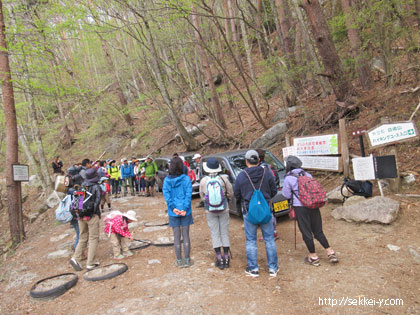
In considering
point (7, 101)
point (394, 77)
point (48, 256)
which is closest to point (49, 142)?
point (7, 101)

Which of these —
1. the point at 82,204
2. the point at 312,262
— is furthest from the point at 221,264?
the point at 82,204

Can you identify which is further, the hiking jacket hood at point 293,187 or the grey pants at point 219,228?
the grey pants at point 219,228

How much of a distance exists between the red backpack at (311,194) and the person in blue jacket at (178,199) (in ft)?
5.73

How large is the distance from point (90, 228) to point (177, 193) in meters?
1.81

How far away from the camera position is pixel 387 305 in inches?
109

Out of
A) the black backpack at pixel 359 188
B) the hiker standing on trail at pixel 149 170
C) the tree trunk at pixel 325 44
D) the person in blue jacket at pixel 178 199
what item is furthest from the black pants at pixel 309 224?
the hiker standing on trail at pixel 149 170

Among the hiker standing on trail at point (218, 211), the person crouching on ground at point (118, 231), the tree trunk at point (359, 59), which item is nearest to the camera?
the hiker standing on trail at point (218, 211)

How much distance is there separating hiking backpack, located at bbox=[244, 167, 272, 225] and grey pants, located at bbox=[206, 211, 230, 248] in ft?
1.82

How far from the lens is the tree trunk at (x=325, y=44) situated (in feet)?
26.0

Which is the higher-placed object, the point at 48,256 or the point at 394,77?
the point at 394,77

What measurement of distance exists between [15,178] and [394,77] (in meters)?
12.2

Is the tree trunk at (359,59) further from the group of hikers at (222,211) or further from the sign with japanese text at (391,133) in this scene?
the group of hikers at (222,211)

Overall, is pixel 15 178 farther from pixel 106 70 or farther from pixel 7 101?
pixel 106 70

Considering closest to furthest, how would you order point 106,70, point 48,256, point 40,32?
point 48,256 → point 40,32 → point 106,70
